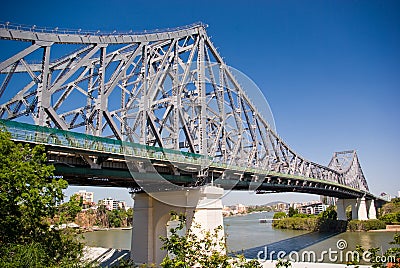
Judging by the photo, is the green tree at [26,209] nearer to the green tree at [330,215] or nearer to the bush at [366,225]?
the bush at [366,225]

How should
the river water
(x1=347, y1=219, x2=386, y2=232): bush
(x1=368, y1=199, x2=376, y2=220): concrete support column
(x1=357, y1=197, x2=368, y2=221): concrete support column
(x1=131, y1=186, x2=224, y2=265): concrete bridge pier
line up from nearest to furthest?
(x1=131, y1=186, x2=224, y2=265): concrete bridge pier → the river water → (x1=347, y1=219, x2=386, y2=232): bush → (x1=357, y1=197, x2=368, y2=221): concrete support column → (x1=368, y1=199, x2=376, y2=220): concrete support column

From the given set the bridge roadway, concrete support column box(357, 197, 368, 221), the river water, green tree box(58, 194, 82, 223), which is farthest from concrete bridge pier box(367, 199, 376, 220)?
green tree box(58, 194, 82, 223)

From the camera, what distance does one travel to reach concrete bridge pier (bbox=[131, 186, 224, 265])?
60.3 ft

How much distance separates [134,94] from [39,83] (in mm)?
7993

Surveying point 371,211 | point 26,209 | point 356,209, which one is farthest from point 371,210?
point 26,209

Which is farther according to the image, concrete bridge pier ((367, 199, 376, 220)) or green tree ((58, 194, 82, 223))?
concrete bridge pier ((367, 199, 376, 220))

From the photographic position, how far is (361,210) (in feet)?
192

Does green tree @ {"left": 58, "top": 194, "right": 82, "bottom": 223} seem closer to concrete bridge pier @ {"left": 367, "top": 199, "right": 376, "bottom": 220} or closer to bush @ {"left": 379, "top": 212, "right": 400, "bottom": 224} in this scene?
bush @ {"left": 379, "top": 212, "right": 400, "bottom": 224}

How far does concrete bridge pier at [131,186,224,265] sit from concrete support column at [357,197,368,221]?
46.4 metres

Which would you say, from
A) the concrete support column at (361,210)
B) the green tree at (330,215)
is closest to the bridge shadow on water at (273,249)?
the green tree at (330,215)

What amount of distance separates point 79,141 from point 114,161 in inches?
112

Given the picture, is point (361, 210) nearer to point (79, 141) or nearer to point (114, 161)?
point (114, 161)

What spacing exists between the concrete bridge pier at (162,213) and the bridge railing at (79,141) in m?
3.19

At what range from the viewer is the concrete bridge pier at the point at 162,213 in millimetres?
18391
